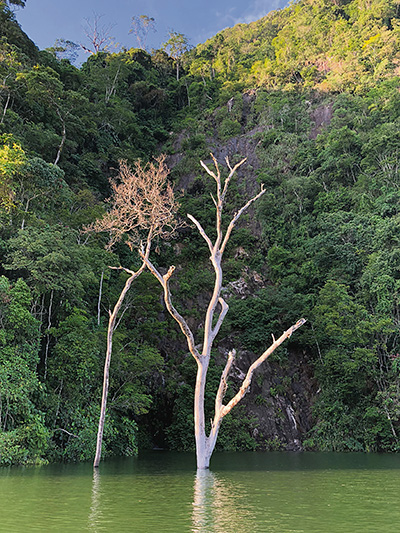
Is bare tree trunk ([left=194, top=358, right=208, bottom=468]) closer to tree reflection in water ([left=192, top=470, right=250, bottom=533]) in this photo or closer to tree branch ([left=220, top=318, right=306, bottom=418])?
tree branch ([left=220, top=318, right=306, bottom=418])

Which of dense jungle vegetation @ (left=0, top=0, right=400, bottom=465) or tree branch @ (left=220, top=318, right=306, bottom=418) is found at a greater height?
dense jungle vegetation @ (left=0, top=0, right=400, bottom=465)

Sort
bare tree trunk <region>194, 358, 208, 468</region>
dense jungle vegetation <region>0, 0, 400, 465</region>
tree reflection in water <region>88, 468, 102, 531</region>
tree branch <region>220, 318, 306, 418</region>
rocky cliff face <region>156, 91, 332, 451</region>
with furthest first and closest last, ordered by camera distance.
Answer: rocky cliff face <region>156, 91, 332, 451</region> < dense jungle vegetation <region>0, 0, 400, 465</region> < bare tree trunk <region>194, 358, 208, 468</region> < tree branch <region>220, 318, 306, 418</region> < tree reflection in water <region>88, 468, 102, 531</region>

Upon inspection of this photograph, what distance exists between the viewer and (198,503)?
278 inches

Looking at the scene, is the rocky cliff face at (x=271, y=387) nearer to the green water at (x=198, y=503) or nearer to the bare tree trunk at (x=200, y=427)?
the bare tree trunk at (x=200, y=427)

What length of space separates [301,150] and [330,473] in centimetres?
3348

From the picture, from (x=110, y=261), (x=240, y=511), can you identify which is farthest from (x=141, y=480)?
(x=110, y=261)

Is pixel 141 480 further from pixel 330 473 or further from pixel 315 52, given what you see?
pixel 315 52

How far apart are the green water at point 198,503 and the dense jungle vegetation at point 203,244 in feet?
19.7

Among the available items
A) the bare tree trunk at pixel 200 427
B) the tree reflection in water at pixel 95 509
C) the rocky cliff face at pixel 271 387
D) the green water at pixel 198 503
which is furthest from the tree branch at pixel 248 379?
the rocky cliff face at pixel 271 387

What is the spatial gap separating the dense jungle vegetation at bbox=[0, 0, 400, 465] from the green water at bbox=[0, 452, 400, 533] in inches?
237

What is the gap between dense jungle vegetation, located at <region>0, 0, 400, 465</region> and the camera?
55.1ft

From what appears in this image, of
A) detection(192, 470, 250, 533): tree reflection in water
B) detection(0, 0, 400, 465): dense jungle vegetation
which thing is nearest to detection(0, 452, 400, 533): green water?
detection(192, 470, 250, 533): tree reflection in water

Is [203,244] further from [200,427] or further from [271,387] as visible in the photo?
[200,427]

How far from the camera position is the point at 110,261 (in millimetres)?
22234
